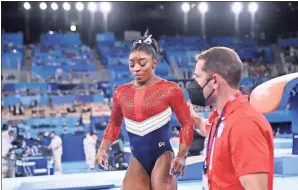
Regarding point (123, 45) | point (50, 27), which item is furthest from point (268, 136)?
point (50, 27)

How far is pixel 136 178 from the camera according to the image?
290 cm

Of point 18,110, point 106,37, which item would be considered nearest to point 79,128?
point 18,110

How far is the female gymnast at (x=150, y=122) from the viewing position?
2875 millimetres

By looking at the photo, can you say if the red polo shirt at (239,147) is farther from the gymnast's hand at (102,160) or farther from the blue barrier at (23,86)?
the blue barrier at (23,86)

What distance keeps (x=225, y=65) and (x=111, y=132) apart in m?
1.63

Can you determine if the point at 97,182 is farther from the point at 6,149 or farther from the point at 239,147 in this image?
the point at 6,149

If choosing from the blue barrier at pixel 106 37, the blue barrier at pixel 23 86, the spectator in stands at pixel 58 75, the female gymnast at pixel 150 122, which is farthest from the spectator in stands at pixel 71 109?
the female gymnast at pixel 150 122

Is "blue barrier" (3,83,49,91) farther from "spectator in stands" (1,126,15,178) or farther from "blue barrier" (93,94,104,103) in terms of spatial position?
"spectator in stands" (1,126,15,178)

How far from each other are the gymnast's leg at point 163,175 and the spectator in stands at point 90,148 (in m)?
6.74

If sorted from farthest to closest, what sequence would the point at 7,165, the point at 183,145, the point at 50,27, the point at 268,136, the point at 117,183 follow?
1. the point at 50,27
2. the point at 7,165
3. the point at 117,183
4. the point at 183,145
5. the point at 268,136

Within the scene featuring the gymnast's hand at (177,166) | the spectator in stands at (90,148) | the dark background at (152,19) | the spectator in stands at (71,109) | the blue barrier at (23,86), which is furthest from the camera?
the dark background at (152,19)

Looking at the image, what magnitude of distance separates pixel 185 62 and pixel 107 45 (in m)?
4.07

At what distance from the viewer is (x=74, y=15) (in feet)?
72.1

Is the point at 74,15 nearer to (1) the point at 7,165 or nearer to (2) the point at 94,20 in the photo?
(2) the point at 94,20
